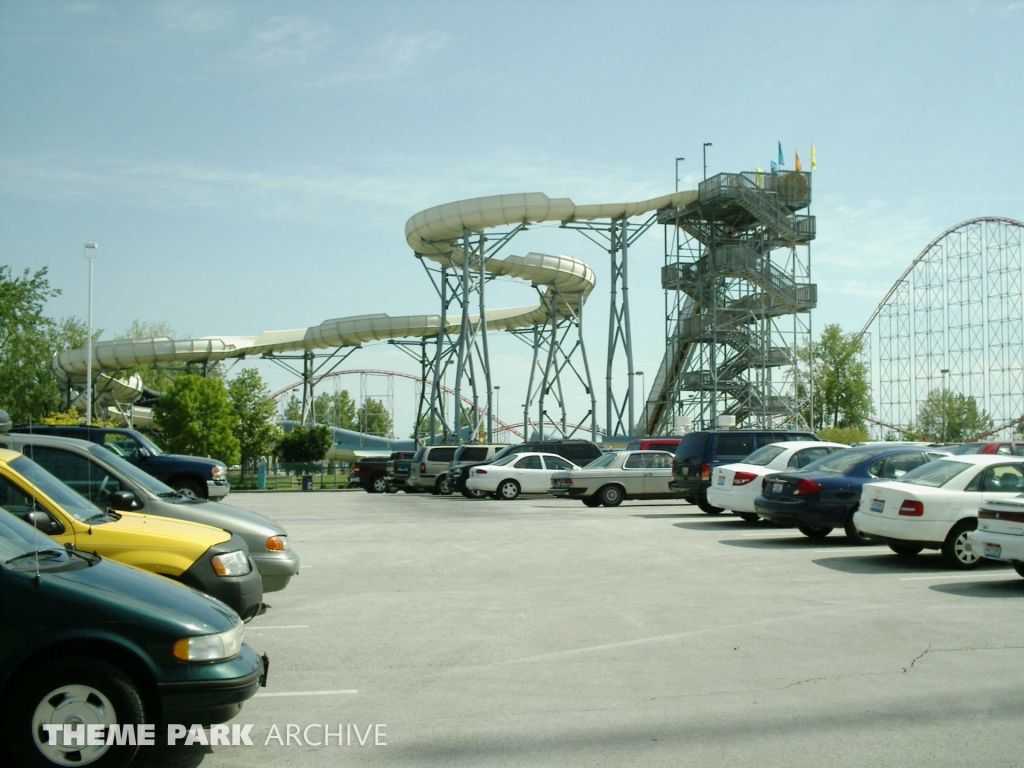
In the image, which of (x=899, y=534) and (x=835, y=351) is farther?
(x=835, y=351)

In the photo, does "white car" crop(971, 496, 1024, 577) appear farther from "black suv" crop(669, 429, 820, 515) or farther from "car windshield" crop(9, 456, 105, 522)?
"black suv" crop(669, 429, 820, 515)

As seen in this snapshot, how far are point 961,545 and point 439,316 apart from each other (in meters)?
42.8

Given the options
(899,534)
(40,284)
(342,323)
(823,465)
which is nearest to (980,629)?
(899,534)

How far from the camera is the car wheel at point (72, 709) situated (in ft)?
16.2

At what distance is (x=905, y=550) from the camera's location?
14977mm

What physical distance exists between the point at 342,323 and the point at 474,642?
48414mm

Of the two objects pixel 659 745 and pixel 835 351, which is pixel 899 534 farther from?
pixel 835 351

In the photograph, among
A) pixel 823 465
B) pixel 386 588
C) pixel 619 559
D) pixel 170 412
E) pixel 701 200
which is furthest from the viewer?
pixel 170 412

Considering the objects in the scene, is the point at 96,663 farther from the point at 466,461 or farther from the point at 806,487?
the point at 466,461

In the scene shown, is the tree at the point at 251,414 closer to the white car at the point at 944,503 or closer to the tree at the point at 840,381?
the tree at the point at 840,381

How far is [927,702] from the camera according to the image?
693 cm

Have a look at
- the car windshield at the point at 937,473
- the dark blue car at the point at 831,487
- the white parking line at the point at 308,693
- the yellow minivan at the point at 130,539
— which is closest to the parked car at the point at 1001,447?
the dark blue car at the point at 831,487

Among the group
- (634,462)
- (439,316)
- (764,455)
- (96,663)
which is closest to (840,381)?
(439,316)

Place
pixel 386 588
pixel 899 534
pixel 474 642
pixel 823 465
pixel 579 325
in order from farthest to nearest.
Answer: pixel 579 325 < pixel 823 465 < pixel 899 534 < pixel 386 588 < pixel 474 642
